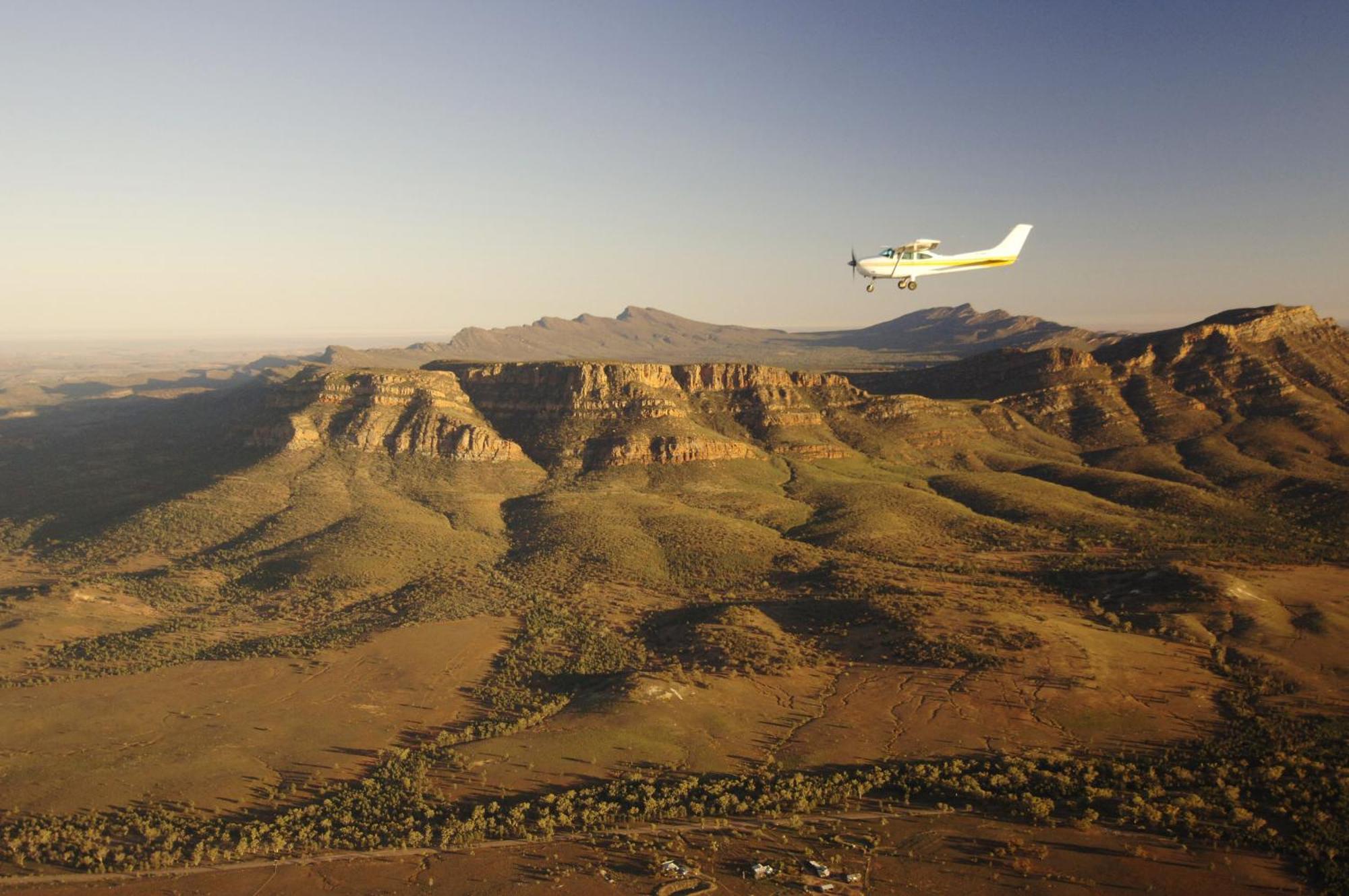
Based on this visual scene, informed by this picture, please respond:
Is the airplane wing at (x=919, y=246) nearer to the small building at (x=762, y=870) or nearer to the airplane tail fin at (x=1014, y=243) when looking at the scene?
the airplane tail fin at (x=1014, y=243)

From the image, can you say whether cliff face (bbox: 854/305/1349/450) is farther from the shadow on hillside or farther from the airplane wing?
the shadow on hillside

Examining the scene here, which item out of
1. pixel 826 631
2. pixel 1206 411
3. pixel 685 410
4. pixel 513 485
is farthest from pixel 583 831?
pixel 1206 411

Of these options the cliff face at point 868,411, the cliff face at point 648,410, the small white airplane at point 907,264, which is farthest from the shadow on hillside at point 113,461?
the small white airplane at point 907,264

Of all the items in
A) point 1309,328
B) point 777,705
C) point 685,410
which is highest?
point 1309,328

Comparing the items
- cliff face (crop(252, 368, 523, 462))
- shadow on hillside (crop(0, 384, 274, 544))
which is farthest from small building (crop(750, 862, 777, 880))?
shadow on hillside (crop(0, 384, 274, 544))

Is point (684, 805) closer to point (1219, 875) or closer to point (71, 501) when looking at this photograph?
point (1219, 875)
